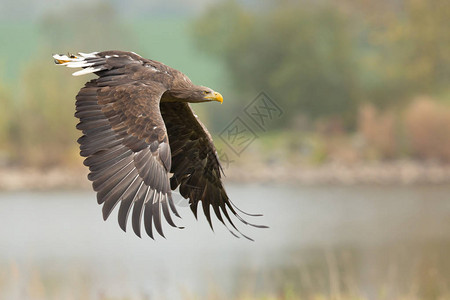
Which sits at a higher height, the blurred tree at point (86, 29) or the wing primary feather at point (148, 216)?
the blurred tree at point (86, 29)

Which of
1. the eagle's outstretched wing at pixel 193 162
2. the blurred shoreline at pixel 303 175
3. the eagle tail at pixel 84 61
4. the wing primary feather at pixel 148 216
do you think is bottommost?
the wing primary feather at pixel 148 216

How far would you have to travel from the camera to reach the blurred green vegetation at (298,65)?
31578mm

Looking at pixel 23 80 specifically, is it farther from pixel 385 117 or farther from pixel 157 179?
pixel 157 179

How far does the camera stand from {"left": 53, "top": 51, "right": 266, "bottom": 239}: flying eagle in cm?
604

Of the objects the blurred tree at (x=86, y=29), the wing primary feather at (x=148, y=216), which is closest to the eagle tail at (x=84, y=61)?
the wing primary feather at (x=148, y=216)

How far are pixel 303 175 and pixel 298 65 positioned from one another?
9025mm

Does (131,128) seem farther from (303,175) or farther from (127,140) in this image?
(303,175)

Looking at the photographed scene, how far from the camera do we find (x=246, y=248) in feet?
57.8

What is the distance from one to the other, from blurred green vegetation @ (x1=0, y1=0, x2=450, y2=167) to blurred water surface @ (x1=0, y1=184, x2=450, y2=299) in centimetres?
539

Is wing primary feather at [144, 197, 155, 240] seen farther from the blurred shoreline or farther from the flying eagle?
the blurred shoreline

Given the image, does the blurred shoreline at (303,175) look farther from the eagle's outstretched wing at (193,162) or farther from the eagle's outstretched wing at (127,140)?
the eagle's outstretched wing at (127,140)

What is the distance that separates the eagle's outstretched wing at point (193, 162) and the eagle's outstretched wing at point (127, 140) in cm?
71

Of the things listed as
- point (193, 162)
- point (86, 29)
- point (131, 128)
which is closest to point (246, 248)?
point (193, 162)

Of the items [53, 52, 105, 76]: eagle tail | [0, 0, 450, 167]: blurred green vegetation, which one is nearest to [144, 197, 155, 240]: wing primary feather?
[53, 52, 105, 76]: eagle tail
